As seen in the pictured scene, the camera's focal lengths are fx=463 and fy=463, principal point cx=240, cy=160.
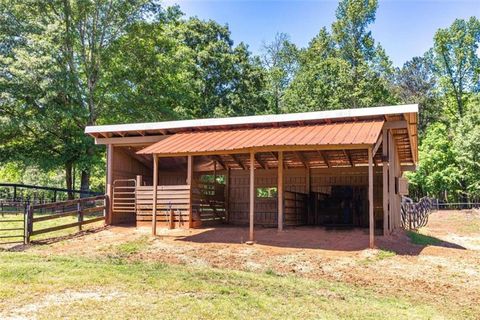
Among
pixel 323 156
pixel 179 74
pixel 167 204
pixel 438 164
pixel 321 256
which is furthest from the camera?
pixel 438 164

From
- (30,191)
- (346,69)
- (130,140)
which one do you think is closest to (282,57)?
(346,69)

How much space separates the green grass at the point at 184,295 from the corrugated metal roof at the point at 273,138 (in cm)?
359

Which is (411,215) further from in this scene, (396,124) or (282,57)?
(282,57)

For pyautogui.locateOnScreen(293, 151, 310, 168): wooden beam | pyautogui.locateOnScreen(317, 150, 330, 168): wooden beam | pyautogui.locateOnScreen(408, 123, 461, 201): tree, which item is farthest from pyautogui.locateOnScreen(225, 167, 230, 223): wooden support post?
A: pyautogui.locateOnScreen(408, 123, 461, 201): tree

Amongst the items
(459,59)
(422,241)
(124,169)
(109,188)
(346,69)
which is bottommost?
(422,241)

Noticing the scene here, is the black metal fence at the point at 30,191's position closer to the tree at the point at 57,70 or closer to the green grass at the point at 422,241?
the tree at the point at 57,70

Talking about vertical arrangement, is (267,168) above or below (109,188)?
above

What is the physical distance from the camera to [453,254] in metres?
9.92

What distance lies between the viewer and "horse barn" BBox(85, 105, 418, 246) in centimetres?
1127

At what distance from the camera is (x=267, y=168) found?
1606 cm

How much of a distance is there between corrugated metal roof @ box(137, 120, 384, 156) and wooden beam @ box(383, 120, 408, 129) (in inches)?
17.8

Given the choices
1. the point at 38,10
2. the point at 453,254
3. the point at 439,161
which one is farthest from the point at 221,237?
the point at 439,161

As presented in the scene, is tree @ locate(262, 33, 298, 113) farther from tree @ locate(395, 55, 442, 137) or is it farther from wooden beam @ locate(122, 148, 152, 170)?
wooden beam @ locate(122, 148, 152, 170)

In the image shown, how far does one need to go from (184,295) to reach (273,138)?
5940 millimetres
